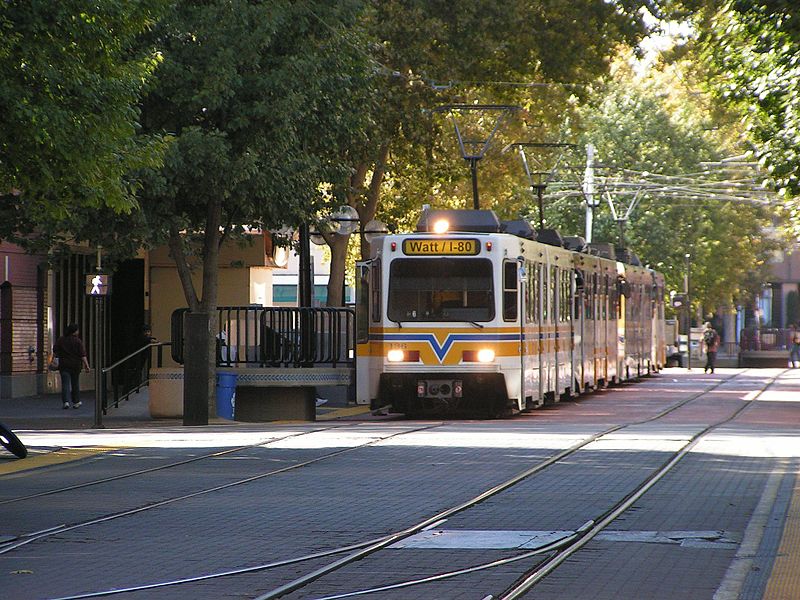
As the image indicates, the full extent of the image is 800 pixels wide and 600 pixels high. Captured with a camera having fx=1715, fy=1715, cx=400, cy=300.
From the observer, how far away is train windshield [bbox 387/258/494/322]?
93.2 ft

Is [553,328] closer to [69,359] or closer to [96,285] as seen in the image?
[96,285]

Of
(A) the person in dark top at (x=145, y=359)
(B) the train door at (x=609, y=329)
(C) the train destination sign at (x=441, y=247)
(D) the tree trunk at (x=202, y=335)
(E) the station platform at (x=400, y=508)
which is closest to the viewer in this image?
(E) the station platform at (x=400, y=508)

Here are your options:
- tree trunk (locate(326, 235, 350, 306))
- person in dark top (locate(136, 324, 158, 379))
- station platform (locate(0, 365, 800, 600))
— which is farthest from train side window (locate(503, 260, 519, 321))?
tree trunk (locate(326, 235, 350, 306))

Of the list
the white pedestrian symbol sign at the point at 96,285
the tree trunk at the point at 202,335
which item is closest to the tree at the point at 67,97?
the white pedestrian symbol sign at the point at 96,285

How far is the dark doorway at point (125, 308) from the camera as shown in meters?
42.9

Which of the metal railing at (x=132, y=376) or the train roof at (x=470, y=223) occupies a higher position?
the train roof at (x=470, y=223)

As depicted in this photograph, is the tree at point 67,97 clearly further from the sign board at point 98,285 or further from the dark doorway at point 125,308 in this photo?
the dark doorway at point 125,308

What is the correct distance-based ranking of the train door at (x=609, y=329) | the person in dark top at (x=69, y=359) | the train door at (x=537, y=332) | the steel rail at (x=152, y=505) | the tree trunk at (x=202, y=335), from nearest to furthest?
the steel rail at (x=152, y=505)
the tree trunk at (x=202, y=335)
the train door at (x=537, y=332)
the person in dark top at (x=69, y=359)
the train door at (x=609, y=329)

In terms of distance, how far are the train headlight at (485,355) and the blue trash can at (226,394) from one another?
15.1 feet

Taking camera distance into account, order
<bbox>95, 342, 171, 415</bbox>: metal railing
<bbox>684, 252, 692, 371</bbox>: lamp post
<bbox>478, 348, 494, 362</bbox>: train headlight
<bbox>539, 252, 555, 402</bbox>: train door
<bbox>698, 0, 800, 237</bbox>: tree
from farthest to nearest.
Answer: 1. <bbox>684, 252, 692, 371</bbox>: lamp post
2. <bbox>95, 342, 171, 415</bbox>: metal railing
3. <bbox>539, 252, 555, 402</bbox>: train door
4. <bbox>478, 348, 494, 362</bbox>: train headlight
5. <bbox>698, 0, 800, 237</bbox>: tree

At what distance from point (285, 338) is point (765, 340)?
2004 inches

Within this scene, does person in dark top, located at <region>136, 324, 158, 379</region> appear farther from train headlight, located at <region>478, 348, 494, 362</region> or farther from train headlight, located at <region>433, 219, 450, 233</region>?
train headlight, located at <region>478, 348, 494, 362</region>

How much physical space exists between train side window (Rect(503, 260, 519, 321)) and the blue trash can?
5086 millimetres

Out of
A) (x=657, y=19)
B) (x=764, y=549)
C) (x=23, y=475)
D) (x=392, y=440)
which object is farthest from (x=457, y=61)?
(x=764, y=549)
